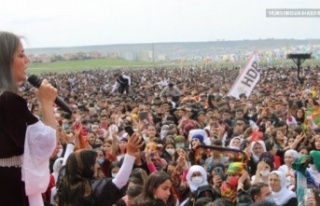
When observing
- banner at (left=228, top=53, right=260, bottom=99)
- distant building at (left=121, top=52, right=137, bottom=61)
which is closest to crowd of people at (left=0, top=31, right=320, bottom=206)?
banner at (left=228, top=53, right=260, bottom=99)

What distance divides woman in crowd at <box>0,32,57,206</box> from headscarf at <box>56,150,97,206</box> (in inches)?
46.9

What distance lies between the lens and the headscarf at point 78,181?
162 inches

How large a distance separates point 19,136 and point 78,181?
54.6 inches

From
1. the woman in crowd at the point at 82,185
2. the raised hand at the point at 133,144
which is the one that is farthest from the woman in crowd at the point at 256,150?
the woman in crowd at the point at 82,185

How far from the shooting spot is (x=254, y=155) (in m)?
8.68

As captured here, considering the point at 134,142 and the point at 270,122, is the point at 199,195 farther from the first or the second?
the point at 270,122

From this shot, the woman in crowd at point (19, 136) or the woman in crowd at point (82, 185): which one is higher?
the woman in crowd at point (19, 136)

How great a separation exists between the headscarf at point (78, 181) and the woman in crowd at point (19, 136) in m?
1.19

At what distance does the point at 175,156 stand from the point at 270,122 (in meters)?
3.82

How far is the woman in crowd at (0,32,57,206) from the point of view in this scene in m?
2.78

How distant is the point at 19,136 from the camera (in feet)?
9.19

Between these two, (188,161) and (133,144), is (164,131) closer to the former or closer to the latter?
(188,161)

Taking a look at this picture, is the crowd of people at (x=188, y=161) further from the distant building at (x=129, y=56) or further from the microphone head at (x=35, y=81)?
the distant building at (x=129, y=56)

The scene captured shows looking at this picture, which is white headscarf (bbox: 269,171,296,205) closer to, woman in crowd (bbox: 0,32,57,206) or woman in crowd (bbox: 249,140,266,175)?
woman in crowd (bbox: 249,140,266,175)
